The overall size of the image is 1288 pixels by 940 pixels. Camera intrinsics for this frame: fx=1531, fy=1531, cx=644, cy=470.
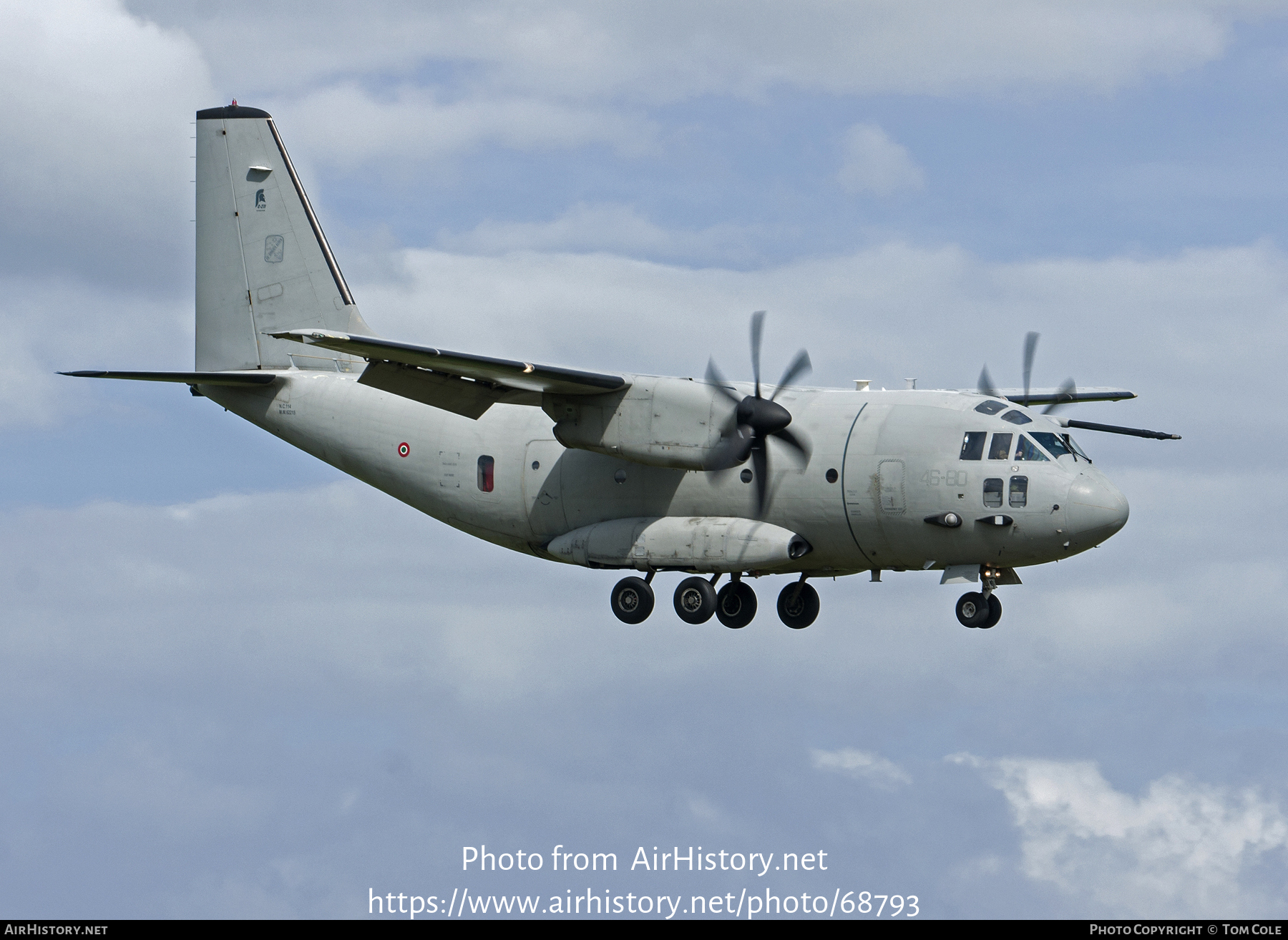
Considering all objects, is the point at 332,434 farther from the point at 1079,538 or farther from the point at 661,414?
the point at 1079,538

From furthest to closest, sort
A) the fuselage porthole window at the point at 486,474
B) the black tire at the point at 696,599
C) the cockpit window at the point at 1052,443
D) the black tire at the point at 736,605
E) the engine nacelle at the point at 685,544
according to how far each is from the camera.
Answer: the fuselage porthole window at the point at 486,474
the black tire at the point at 736,605
the black tire at the point at 696,599
the engine nacelle at the point at 685,544
the cockpit window at the point at 1052,443

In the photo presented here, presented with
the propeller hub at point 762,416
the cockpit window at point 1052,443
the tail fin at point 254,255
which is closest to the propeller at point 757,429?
the propeller hub at point 762,416

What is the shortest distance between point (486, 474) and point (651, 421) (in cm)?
493

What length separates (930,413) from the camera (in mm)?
28031

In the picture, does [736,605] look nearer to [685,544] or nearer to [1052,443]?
[685,544]

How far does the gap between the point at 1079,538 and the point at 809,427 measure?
5.27 meters

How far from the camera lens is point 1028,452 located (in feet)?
89.2

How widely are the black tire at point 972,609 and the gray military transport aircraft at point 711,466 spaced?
0.03 m

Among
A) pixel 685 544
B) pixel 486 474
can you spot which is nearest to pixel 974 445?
pixel 685 544

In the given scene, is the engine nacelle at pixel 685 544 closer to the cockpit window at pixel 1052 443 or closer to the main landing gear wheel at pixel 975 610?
the main landing gear wheel at pixel 975 610

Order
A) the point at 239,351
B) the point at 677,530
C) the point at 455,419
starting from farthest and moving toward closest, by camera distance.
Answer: the point at 239,351
the point at 455,419
the point at 677,530

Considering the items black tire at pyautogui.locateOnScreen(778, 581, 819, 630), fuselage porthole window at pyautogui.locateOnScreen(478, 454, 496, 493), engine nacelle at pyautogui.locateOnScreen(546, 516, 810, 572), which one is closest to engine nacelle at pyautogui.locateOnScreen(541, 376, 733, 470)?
engine nacelle at pyautogui.locateOnScreen(546, 516, 810, 572)

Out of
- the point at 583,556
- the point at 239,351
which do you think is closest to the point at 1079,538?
the point at 583,556

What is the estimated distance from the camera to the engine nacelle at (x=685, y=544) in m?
28.5
